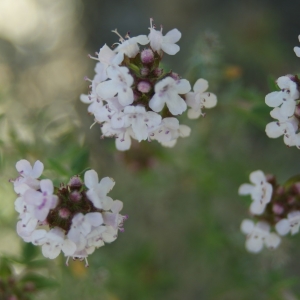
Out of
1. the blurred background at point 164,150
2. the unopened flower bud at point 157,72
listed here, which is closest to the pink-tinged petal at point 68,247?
the blurred background at point 164,150

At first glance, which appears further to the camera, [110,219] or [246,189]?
[246,189]

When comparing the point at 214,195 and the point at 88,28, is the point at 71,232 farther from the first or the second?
the point at 88,28

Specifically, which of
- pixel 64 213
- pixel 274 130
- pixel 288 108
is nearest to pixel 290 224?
pixel 274 130

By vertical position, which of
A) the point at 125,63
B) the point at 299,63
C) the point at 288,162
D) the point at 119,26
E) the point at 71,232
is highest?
the point at 119,26

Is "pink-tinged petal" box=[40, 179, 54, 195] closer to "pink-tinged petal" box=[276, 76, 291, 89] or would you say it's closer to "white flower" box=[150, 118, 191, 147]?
"white flower" box=[150, 118, 191, 147]

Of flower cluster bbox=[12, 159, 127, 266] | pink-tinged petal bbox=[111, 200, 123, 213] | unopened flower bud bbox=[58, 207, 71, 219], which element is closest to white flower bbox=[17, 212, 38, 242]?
flower cluster bbox=[12, 159, 127, 266]

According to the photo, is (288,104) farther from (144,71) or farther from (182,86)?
(144,71)

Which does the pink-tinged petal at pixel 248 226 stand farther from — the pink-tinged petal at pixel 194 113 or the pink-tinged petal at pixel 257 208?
the pink-tinged petal at pixel 194 113

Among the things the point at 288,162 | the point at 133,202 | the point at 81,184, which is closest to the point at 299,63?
the point at 288,162
